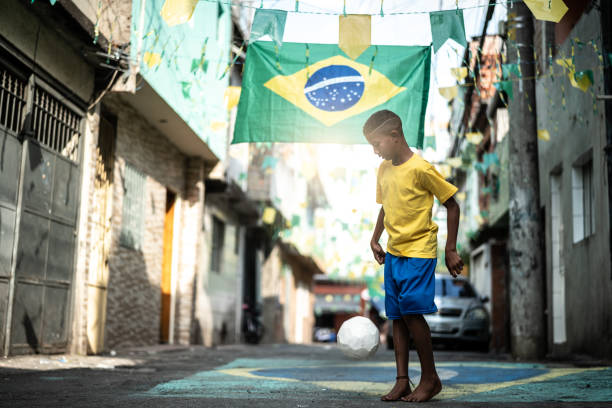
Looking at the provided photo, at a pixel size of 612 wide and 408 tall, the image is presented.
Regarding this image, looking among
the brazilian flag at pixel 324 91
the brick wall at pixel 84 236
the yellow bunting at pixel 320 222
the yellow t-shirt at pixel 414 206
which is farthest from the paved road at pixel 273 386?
the yellow bunting at pixel 320 222

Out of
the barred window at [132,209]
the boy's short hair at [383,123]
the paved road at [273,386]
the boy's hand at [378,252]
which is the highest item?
the barred window at [132,209]

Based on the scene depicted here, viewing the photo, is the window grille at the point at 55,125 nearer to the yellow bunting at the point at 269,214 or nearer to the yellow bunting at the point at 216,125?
the yellow bunting at the point at 216,125

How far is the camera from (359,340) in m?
4.78

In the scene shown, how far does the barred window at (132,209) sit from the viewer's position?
1221 centimetres

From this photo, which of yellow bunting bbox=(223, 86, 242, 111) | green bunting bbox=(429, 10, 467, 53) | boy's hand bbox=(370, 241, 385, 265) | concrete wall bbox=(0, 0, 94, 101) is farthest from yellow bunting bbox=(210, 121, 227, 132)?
boy's hand bbox=(370, 241, 385, 265)

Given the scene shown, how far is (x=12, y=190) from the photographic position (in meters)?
7.73

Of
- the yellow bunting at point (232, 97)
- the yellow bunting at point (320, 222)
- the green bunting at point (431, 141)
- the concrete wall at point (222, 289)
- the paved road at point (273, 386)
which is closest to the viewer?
the paved road at point (273, 386)

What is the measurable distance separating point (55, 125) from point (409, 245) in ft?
19.9

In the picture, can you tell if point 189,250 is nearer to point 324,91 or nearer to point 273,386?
point 324,91

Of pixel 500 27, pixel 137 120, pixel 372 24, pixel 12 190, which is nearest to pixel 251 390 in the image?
pixel 372 24

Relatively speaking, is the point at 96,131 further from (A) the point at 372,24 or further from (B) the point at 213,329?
(B) the point at 213,329

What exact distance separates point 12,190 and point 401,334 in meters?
4.91

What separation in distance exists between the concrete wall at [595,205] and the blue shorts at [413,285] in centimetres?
481

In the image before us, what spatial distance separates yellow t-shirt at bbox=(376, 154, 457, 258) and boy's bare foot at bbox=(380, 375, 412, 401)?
741 mm
